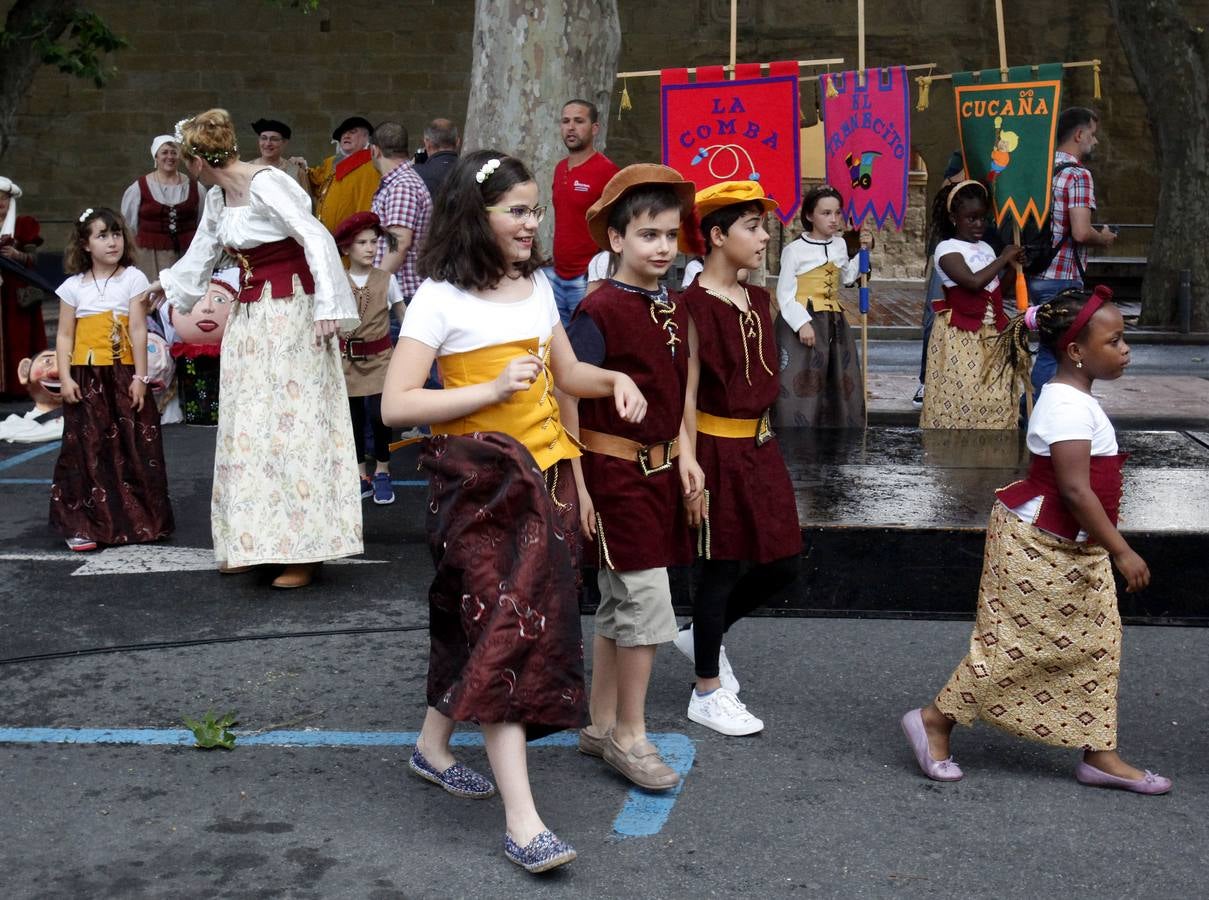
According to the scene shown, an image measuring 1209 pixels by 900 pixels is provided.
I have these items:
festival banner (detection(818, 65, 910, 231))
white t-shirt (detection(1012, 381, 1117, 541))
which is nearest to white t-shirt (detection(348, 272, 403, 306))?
festival banner (detection(818, 65, 910, 231))

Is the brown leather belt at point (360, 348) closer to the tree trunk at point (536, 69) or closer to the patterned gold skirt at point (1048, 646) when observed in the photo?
the tree trunk at point (536, 69)

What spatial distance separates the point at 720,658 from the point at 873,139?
5240mm

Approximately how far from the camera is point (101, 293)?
7.06 metres

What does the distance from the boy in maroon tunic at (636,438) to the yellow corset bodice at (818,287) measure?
447 cm

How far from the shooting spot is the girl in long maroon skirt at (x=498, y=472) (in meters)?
3.75

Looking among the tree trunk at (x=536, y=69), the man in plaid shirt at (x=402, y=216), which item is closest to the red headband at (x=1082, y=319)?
the man in plaid shirt at (x=402, y=216)

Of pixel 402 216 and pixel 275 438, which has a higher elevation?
pixel 402 216

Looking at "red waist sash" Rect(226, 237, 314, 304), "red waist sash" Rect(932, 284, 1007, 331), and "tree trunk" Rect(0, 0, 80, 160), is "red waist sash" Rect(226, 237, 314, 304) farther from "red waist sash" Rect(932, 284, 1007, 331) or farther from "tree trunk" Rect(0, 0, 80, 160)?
"tree trunk" Rect(0, 0, 80, 160)

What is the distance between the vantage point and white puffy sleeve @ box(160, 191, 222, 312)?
636 centimetres

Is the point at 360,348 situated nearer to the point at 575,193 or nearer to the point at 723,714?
the point at 575,193

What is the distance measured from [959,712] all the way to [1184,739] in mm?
836

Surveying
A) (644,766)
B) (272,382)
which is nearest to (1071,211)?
(272,382)

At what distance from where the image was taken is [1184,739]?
4.60 m

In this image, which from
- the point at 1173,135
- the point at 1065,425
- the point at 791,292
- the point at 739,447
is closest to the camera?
the point at 1065,425
